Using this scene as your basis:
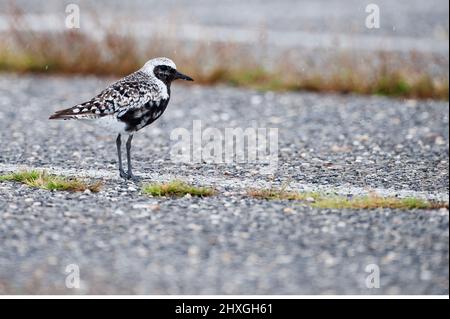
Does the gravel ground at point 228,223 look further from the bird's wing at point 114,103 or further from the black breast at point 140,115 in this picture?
the bird's wing at point 114,103

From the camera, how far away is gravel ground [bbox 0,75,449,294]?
677 centimetres

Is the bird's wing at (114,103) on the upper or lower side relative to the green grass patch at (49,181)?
upper

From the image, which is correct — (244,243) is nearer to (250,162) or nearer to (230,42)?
(250,162)

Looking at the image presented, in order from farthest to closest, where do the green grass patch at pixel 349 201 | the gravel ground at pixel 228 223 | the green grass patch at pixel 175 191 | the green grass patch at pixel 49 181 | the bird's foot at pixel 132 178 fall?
the bird's foot at pixel 132 178
the green grass patch at pixel 49 181
the green grass patch at pixel 175 191
the green grass patch at pixel 349 201
the gravel ground at pixel 228 223

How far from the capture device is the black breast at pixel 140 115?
9.02 metres

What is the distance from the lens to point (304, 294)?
21.4ft

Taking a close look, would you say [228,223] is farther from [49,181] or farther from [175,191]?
[49,181]

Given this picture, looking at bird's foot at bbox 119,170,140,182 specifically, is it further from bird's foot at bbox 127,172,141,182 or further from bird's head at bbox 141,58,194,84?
bird's head at bbox 141,58,194,84

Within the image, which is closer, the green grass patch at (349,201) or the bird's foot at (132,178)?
the green grass patch at (349,201)

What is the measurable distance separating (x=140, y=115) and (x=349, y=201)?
7.57 ft

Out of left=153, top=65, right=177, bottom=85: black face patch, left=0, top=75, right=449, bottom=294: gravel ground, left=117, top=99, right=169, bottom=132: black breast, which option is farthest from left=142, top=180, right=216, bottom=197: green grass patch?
left=153, top=65, right=177, bottom=85: black face patch

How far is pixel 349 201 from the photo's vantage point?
27.9 feet

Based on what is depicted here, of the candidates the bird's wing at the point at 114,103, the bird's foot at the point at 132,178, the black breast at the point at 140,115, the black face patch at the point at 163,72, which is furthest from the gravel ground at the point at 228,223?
the black face patch at the point at 163,72

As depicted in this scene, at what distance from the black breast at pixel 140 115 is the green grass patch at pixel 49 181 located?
693mm
